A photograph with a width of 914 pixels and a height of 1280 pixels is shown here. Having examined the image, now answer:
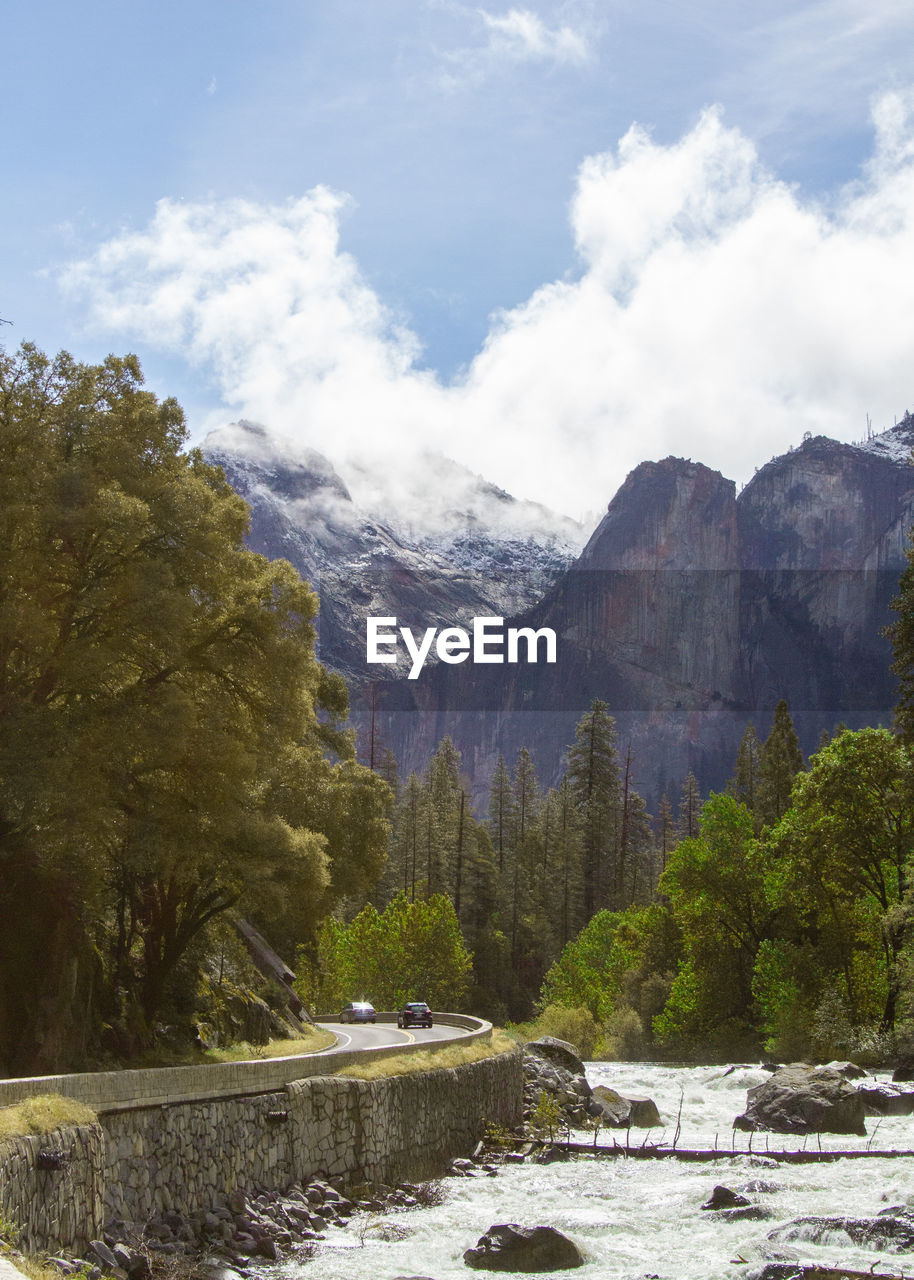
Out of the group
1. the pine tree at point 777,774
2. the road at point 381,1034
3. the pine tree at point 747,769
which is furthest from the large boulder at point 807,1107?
the pine tree at point 747,769

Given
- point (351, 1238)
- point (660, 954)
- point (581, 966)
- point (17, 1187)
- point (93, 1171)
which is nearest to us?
point (17, 1187)

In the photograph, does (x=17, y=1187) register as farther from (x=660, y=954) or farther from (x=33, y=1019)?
(x=660, y=954)

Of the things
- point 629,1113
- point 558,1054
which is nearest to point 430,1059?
point 629,1113

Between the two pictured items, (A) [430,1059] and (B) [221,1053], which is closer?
(B) [221,1053]

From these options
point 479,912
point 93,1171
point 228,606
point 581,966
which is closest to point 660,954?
point 581,966

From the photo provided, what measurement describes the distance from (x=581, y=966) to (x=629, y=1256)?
50860 mm

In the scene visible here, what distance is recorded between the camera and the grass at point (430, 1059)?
22953mm

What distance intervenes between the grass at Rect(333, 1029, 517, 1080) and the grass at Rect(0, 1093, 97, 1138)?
923 cm

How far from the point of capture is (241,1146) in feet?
59.4

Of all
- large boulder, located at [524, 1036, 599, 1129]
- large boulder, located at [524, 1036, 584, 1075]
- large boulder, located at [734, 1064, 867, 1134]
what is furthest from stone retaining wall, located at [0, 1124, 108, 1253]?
large boulder, located at [524, 1036, 584, 1075]

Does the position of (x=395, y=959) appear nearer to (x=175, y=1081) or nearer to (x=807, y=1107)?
(x=807, y=1107)

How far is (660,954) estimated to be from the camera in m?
60.0

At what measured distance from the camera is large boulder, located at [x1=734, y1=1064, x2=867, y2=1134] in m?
27.2

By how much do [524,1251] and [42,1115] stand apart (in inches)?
276
